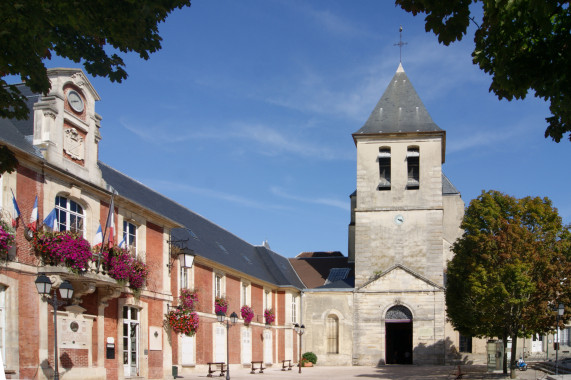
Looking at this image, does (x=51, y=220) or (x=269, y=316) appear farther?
(x=269, y=316)

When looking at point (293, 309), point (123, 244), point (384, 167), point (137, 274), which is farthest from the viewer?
point (384, 167)

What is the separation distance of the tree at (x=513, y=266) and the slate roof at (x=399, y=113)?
49.1 feet

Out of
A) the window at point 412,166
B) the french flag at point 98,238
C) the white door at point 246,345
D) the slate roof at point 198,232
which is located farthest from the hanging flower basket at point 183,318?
the window at point 412,166

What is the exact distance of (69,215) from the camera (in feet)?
57.7

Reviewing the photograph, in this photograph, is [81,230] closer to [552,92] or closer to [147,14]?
[147,14]

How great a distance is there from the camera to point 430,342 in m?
39.9

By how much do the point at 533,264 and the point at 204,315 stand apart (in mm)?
14235

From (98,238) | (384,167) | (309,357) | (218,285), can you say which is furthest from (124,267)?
(384,167)

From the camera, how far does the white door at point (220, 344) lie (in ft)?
102

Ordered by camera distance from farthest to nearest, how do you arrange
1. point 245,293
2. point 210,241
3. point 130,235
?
point 245,293, point 210,241, point 130,235

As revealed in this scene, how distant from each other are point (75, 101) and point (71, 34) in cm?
1054

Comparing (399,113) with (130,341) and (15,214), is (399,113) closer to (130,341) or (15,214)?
(130,341)

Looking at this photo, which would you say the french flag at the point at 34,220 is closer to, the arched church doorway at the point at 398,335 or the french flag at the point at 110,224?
the french flag at the point at 110,224

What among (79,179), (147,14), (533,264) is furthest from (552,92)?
(533,264)
